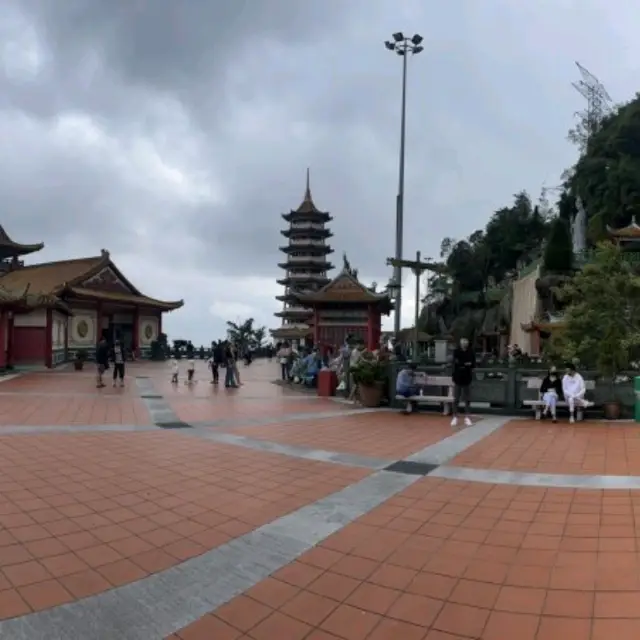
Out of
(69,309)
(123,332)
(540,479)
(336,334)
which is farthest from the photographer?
(123,332)

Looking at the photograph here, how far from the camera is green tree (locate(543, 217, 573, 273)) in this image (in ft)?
121

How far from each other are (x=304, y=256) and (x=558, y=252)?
25.6m

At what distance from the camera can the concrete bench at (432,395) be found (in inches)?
448

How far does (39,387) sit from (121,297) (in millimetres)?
19573

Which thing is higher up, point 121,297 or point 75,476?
point 121,297

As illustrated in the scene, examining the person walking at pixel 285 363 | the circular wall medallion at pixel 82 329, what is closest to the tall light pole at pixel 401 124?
the person walking at pixel 285 363

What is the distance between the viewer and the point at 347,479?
19.5ft

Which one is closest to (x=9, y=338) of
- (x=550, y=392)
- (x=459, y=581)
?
(x=550, y=392)

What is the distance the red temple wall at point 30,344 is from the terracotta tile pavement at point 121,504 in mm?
20908

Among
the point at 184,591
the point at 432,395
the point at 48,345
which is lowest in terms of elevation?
the point at 184,591

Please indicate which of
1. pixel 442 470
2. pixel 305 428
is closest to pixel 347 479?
pixel 442 470

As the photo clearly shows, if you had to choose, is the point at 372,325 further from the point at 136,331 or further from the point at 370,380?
the point at 136,331

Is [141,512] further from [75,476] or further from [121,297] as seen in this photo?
[121,297]

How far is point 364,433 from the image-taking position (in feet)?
29.2
